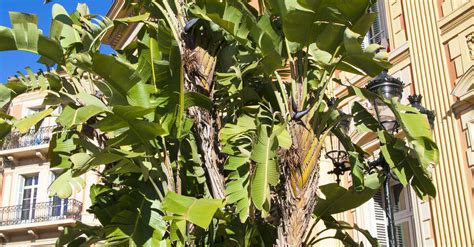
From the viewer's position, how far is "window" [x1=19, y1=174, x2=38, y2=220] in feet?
90.2

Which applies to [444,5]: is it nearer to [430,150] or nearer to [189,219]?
[430,150]

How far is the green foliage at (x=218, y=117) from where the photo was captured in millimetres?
5941

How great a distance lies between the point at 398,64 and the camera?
40.1ft

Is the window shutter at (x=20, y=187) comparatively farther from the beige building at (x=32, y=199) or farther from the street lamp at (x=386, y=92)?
the street lamp at (x=386, y=92)

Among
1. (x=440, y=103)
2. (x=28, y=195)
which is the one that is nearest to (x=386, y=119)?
(x=440, y=103)

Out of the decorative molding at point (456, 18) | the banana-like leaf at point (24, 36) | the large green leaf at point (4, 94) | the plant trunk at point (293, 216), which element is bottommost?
the plant trunk at point (293, 216)

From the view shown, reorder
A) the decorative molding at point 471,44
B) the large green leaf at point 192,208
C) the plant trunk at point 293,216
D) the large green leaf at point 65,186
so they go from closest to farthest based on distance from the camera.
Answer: the large green leaf at point 192,208 < the plant trunk at point 293,216 < the large green leaf at point 65,186 < the decorative molding at point 471,44

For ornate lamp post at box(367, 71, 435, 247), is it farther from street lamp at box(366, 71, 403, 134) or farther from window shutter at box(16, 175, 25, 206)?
window shutter at box(16, 175, 25, 206)

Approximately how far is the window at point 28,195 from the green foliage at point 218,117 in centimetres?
2111

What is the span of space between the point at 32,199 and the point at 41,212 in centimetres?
92

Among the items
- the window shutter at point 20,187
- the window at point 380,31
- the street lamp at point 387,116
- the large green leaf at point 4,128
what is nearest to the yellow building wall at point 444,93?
the window at point 380,31

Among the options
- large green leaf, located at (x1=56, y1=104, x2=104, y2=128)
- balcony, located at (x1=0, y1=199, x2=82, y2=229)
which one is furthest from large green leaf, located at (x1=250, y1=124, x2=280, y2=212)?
balcony, located at (x1=0, y1=199, x2=82, y2=229)

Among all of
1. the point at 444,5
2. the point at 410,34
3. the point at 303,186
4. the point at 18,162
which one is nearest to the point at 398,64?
the point at 410,34

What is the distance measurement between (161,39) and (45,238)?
21236mm
